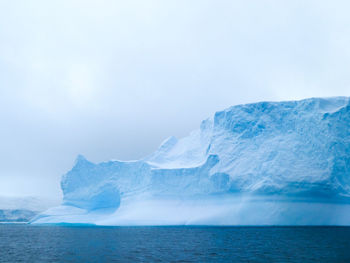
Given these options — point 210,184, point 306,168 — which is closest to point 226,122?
point 210,184

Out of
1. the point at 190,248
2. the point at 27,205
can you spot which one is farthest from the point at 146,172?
the point at 27,205

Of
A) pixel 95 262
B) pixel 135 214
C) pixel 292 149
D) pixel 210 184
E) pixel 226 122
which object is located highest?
pixel 226 122

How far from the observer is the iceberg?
28328mm

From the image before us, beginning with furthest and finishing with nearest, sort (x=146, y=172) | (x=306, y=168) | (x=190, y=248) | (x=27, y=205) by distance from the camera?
(x=27, y=205)
(x=146, y=172)
(x=306, y=168)
(x=190, y=248)

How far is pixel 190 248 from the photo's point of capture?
52.0 ft

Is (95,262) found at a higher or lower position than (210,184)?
lower

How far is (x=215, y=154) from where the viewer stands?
109 feet

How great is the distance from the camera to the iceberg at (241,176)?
28328 millimetres

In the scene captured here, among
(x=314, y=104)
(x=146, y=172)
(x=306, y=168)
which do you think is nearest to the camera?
(x=306, y=168)

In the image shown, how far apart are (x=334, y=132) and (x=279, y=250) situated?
17442 mm

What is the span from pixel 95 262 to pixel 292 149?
2161 centimetres

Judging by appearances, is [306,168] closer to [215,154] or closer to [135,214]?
[215,154]

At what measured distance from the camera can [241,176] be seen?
1210 inches

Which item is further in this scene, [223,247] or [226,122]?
[226,122]
